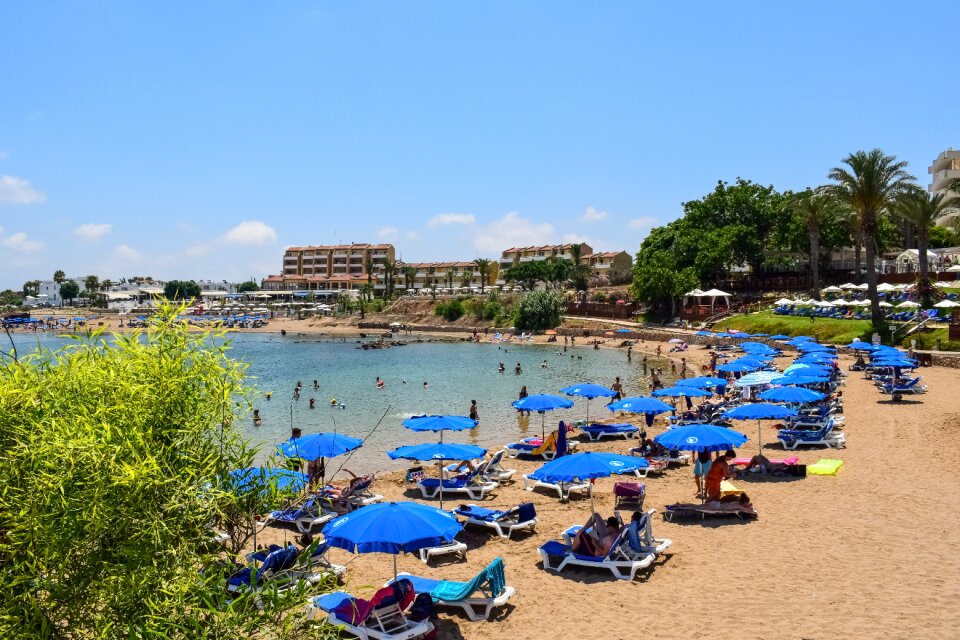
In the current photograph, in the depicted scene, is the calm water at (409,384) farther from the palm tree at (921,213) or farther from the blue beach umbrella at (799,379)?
the palm tree at (921,213)

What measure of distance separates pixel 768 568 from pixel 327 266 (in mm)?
148018

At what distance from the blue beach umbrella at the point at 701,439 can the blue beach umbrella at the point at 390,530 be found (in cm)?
594

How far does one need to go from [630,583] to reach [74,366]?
7.81 m

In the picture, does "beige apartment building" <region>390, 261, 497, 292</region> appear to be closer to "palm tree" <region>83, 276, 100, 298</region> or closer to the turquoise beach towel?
"palm tree" <region>83, 276, 100, 298</region>

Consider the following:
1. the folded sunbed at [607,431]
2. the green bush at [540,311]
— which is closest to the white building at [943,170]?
the green bush at [540,311]

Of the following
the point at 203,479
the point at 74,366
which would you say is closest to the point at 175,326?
the point at 74,366

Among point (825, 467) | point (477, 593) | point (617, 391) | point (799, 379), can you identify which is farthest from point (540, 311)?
point (477, 593)

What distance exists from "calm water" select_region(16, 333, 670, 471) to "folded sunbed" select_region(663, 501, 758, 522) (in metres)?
8.31

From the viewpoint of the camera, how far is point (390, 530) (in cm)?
899

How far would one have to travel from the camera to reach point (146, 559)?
237 inches

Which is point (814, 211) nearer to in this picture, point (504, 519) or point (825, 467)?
point (825, 467)

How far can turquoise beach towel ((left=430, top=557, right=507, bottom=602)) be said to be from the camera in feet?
30.7

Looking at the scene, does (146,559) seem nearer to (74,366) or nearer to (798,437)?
(74,366)

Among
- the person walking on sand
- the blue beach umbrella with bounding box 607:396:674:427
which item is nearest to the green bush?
the person walking on sand
